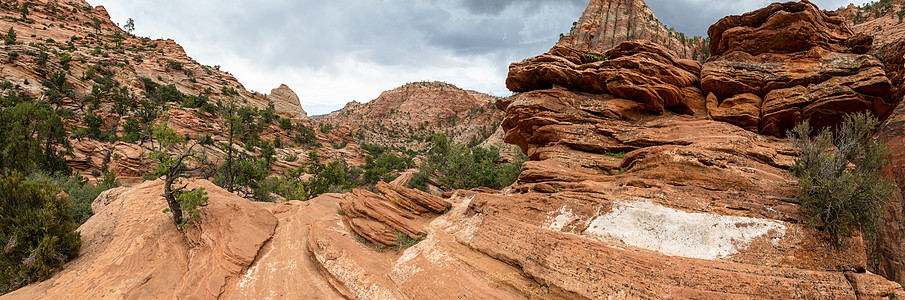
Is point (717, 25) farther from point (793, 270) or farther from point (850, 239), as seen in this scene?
point (793, 270)

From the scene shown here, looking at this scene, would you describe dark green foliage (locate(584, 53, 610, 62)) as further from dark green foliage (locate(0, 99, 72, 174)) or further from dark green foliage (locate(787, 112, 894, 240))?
dark green foliage (locate(0, 99, 72, 174))

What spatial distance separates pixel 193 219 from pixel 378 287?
24.3 feet

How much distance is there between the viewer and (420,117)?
380ft

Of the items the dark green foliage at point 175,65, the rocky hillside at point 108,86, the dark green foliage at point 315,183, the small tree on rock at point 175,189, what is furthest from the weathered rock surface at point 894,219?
the dark green foliage at point 175,65

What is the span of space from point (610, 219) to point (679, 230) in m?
1.57

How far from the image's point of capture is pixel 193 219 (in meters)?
10.1

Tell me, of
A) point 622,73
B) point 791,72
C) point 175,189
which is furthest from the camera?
point 622,73

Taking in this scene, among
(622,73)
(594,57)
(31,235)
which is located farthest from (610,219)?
(31,235)

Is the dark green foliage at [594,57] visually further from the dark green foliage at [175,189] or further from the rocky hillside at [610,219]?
the dark green foliage at [175,189]

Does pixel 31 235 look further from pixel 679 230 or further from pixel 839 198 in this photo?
pixel 839 198

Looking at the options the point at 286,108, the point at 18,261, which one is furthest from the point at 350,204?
the point at 286,108

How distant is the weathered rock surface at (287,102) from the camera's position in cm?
7606

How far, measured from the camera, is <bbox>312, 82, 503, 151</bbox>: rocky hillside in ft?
292

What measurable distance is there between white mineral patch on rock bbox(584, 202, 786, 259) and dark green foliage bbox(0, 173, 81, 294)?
15.3 m
